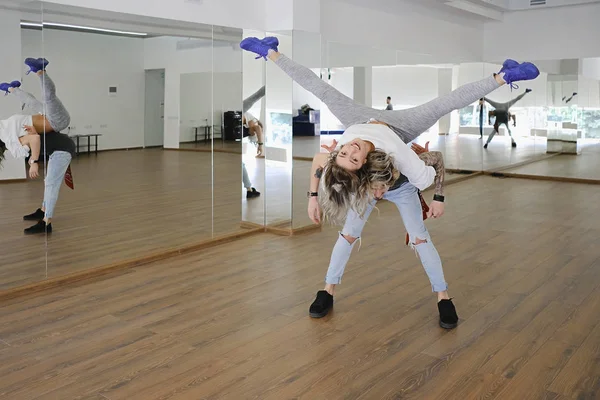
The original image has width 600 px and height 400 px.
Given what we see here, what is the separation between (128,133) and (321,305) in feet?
7.78

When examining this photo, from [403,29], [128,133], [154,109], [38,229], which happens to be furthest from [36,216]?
[403,29]

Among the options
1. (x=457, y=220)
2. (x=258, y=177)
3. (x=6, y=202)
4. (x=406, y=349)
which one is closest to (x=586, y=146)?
(x=457, y=220)

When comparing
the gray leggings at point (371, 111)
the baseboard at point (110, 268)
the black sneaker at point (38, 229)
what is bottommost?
the baseboard at point (110, 268)

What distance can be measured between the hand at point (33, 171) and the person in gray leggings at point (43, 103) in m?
0.24

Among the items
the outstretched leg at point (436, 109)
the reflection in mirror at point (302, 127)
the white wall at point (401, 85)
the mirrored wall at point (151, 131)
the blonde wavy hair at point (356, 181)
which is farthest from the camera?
the white wall at point (401, 85)

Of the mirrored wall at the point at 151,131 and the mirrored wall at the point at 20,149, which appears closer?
the mirrored wall at the point at 20,149

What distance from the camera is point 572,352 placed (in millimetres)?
3352

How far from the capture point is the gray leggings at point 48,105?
4270mm

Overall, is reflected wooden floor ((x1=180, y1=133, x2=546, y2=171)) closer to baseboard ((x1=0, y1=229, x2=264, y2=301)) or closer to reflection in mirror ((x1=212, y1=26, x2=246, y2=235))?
reflection in mirror ((x1=212, y1=26, x2=246, y2=235))

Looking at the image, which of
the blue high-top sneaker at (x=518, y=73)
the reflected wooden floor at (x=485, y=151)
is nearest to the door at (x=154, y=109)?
the blue high-top sneaker at (x=518, y=73)

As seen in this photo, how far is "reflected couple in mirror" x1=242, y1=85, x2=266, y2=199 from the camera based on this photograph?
20.4 ft

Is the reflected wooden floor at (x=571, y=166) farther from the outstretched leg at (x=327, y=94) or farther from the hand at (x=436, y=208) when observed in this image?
the outstretched leg at (x=327, y=94)

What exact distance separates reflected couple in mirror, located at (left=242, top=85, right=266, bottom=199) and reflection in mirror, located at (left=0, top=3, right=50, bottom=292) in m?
2.16

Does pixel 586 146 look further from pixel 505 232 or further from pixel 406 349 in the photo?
pixel 406 349
